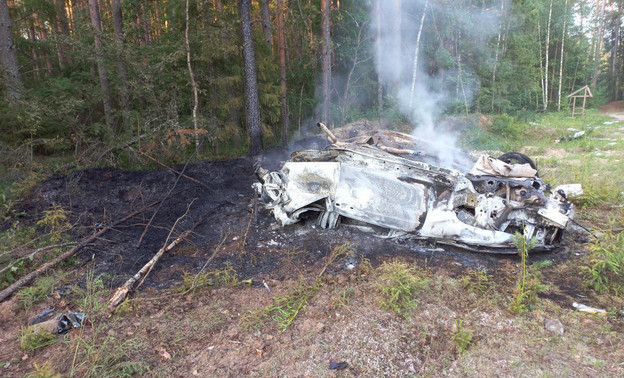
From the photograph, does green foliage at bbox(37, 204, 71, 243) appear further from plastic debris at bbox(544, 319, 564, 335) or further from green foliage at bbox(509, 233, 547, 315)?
plastic debris at bbox(544, 319, 564, 335)

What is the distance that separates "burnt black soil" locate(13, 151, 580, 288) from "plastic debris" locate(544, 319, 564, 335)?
113 cm

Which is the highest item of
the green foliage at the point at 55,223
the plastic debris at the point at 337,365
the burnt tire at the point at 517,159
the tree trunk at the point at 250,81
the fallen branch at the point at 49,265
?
the tree trunk at the point at 250,81

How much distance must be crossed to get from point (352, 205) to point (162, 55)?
7.91 m

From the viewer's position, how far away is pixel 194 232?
5445 millimetres

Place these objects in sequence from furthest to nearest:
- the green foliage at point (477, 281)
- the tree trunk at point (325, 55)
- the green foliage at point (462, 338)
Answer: the tree trunk at point (325, 55)
the green foliage at point (477, 281)
the green foliage at point (462, 338)

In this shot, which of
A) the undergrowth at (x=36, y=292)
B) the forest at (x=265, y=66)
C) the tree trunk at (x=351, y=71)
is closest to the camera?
the undergrowth at (x=36, y=292)

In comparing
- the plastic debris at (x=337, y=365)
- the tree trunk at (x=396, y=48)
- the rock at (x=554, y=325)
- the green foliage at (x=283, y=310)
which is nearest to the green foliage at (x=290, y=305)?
the green foliage at (x=283, y=310)

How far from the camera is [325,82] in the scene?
13.9m

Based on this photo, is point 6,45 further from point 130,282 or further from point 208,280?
point 208,280

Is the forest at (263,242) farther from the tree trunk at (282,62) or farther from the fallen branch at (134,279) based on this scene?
the tree trunk at (282,62)

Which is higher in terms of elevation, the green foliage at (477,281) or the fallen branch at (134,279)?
the fallen branch at (134,279)

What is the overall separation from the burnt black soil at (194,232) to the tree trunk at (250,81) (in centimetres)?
269

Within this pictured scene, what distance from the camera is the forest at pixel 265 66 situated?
9125 millimetres

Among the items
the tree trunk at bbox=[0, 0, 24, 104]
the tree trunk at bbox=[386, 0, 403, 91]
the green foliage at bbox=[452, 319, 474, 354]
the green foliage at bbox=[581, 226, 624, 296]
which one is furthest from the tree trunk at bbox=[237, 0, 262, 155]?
the tree trunk at bbox=[386, 0, 403, 91]
